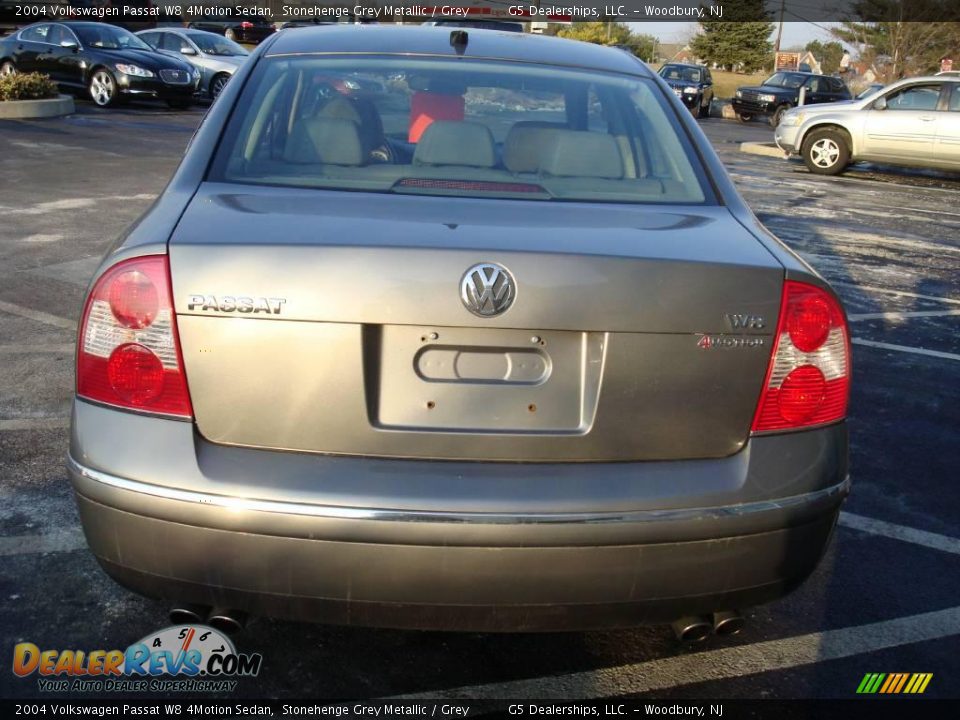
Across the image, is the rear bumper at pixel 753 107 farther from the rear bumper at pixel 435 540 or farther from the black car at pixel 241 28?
the rear bumper at pixel 435 540

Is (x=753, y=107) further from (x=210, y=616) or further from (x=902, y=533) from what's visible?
(x=210, y=616)

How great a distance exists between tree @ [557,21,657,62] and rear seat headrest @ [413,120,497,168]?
48814 millimetres

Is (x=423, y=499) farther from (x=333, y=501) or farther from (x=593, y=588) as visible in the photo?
(x=593, y=588)

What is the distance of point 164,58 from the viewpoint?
64.1 ft

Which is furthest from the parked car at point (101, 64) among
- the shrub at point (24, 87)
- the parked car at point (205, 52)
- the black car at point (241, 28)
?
the black car at point (241, 28)

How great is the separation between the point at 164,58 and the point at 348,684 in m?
19.0

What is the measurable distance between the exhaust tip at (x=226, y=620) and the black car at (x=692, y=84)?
102ft

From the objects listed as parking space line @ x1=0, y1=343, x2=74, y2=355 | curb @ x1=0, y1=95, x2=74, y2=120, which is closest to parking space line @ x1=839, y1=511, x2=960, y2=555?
parking space line @ x1=0, y1=343, x2=74, y2=355

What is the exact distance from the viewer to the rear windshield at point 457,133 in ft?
9.60

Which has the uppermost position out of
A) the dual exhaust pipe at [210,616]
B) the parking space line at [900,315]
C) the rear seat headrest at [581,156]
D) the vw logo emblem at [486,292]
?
the rear seat headrest at [581,156]

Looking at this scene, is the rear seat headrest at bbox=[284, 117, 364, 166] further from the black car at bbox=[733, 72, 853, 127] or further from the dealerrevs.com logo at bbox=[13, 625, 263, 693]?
the black car at bbox=[733, 72, 853, 127]

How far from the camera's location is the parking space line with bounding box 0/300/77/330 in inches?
227

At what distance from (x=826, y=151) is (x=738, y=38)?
164ft

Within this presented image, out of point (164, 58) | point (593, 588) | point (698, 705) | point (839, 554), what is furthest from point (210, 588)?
point (164, 58)
